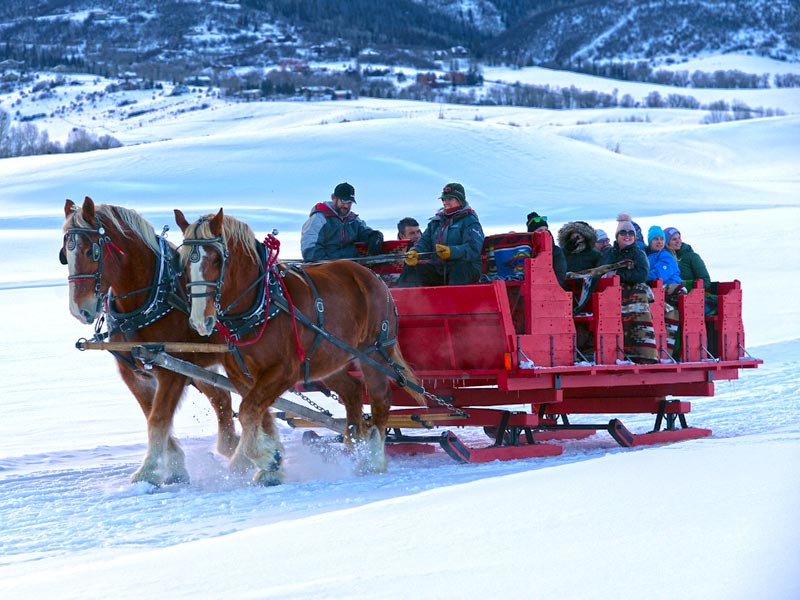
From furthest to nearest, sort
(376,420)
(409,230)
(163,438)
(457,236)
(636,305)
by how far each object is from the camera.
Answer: (409,230) → (636,305) → (457,236) → (376,420) → (163,438)

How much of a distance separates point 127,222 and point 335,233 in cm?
208

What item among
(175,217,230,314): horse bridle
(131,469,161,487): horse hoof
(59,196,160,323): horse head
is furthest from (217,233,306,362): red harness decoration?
(131,469,161,487): horse hoof

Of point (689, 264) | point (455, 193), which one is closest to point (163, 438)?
point (455, 193)

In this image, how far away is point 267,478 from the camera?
6855 mm

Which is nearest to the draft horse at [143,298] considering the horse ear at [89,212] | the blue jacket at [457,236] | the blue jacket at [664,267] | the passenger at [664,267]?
the horse ear at [89,212]

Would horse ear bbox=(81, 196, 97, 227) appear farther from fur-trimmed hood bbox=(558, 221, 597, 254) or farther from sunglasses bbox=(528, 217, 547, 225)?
fur-trimmed hood bbox=(558, 221, 597, 254)

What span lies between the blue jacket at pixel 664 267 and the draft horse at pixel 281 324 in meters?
2.63

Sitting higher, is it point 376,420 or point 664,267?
point 664,267

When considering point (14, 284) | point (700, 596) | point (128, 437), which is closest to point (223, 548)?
point (700, 596)

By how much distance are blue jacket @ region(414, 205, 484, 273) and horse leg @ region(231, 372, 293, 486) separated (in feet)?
5.84

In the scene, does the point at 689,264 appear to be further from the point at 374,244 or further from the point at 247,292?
the point at 247,292

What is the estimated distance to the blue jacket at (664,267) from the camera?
9.37 m

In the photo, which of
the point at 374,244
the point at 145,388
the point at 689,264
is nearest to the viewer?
the point at 145,388

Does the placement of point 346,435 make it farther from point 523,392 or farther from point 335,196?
point 335,196
